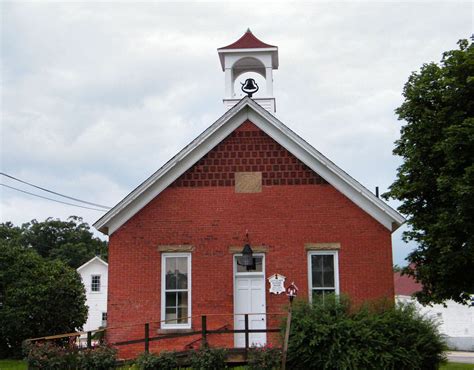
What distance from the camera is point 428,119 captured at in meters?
17.7

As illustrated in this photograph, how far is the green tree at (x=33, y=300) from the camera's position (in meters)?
28.6

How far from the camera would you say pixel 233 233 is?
18172mm

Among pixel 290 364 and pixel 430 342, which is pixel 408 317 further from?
pixel 290 364

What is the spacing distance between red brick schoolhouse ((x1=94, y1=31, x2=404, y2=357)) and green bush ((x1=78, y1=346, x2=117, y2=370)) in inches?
98.5

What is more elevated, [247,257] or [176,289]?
[247,257]

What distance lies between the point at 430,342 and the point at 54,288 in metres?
19.8

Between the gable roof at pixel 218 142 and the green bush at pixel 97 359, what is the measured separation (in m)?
4.27

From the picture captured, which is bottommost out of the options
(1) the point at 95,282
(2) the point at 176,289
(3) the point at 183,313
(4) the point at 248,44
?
(3) the point at 183,313

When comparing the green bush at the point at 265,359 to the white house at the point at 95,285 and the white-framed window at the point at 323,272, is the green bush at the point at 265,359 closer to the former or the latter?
the white-framed window at the point at 323,272

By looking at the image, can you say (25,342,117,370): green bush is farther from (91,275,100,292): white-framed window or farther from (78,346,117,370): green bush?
(91,275,100,292): white-framed window

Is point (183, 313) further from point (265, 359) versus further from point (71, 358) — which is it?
point (265, 359)

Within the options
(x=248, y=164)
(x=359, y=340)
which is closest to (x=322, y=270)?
(x=248, y=164)

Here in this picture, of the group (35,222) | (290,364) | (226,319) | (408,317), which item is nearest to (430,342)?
(408,317)

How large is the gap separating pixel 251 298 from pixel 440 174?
6.26 metres
